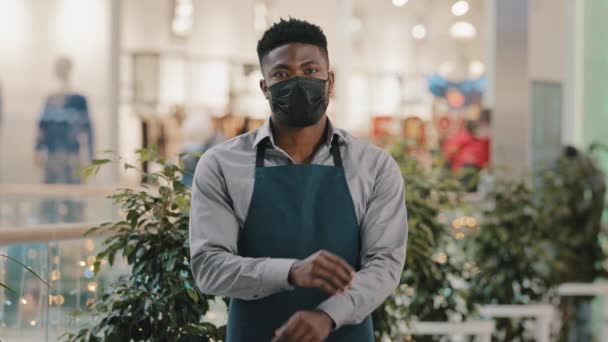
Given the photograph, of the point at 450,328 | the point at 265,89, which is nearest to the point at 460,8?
the point at 450,328

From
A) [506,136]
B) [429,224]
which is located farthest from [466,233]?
Answer: [506,136]

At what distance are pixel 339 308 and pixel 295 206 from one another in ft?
0.78

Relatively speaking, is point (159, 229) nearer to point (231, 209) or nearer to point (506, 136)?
point (231, 209)

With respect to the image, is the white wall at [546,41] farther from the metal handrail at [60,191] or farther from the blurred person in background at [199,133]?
the metal handrail at [60,191]

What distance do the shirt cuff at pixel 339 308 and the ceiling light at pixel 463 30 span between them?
8360mm

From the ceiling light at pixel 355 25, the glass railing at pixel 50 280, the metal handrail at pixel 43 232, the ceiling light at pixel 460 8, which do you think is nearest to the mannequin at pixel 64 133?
the ceiling light at pixel 355 25

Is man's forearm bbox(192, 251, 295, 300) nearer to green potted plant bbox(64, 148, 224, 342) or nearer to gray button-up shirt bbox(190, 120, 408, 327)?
gray button-up shirt bbox(190, 120, 408, 327)

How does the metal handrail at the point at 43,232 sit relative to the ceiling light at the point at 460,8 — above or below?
below

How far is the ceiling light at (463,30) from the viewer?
10312mm

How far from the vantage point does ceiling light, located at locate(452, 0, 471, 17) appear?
1041 cm

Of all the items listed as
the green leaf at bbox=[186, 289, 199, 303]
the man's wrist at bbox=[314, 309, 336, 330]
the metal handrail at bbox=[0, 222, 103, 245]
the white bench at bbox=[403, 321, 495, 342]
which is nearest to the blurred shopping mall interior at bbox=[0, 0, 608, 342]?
the white bench at bbox=[403, 321, 495, 342]

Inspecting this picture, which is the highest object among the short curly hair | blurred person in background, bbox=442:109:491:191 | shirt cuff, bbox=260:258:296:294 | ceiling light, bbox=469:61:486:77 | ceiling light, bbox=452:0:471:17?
ceiling light, bbox=452:0:471:17

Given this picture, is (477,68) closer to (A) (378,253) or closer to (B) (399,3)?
(B) (399,3)

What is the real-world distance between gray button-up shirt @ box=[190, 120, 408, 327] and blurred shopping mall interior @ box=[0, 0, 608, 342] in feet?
8.30
